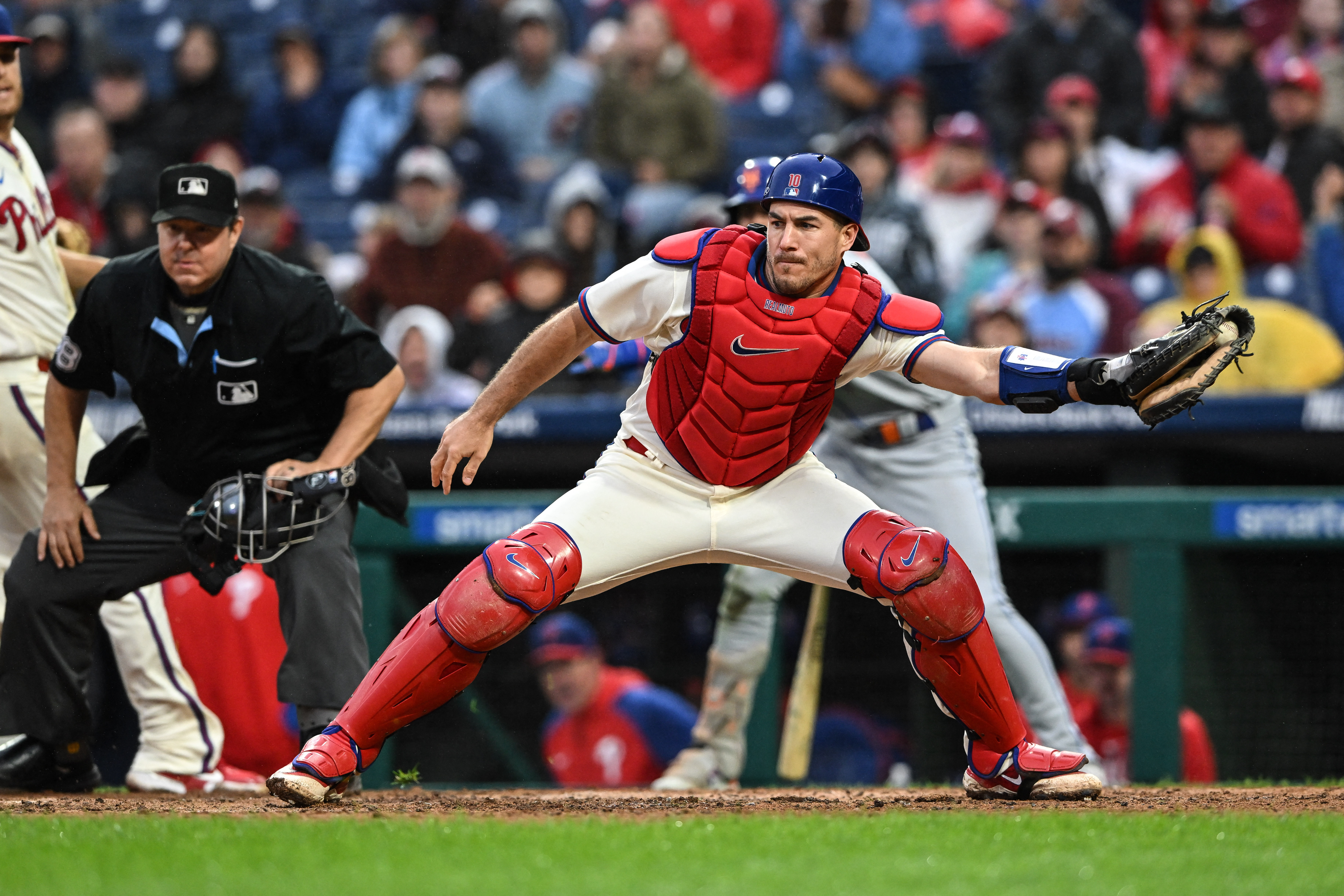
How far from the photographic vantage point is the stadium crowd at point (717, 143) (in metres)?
8.05

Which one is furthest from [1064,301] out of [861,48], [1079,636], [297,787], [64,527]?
[297,787]

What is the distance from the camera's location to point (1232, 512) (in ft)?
19.5

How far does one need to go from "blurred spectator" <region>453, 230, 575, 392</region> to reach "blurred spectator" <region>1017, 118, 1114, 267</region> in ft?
8.80

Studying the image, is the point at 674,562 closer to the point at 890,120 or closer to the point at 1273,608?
the point at 1273,608

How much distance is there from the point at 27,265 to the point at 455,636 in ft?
6.70

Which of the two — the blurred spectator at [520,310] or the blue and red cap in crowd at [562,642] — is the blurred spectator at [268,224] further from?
the blue and red cap in crowd at [562,642]

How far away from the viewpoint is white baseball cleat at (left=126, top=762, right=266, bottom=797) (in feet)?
15.9

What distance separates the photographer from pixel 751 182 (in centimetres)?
513

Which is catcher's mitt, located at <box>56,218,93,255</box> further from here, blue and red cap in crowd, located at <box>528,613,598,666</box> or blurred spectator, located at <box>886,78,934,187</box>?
blurred spectator, located at <box>886,78,934,187</box>

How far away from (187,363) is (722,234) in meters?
1.51

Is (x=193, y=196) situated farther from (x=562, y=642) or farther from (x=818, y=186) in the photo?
(x=562, y=642)

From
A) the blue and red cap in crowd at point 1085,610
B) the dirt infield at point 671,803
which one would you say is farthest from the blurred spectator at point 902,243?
the dirt infield at point 671,803

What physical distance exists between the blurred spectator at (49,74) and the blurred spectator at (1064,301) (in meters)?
6.60

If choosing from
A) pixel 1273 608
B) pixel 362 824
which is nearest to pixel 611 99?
pixel 1273 608
